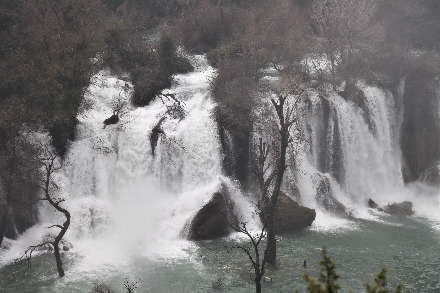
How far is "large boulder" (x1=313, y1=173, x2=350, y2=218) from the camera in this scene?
26.8 metres

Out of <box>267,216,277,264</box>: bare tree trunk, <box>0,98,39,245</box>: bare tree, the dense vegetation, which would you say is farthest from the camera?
the dense vegetation

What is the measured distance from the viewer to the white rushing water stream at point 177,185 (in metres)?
19.7

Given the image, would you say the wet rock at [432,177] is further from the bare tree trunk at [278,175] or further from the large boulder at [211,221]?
the bare tree trunk at [278,175]

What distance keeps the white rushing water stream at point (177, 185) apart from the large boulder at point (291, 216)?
0.64m

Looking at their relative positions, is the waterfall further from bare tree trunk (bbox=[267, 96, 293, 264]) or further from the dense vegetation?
bare tree trunk (bbox=[267, 96, 293, 264])

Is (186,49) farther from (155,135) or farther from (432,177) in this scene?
(432,177)

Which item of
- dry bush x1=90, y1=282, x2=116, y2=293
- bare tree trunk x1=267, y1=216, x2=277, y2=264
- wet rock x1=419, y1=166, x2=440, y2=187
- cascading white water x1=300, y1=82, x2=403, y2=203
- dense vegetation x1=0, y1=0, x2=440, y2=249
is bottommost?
dry bush x1=90, y1=282, x2=116, y2=293

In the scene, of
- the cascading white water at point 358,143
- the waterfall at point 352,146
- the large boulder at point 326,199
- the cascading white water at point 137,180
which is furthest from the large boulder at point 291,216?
the cascading white water at point 358,143

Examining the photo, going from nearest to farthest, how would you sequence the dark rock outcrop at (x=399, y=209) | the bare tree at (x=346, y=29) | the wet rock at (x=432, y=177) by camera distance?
the dark rock outcrop at (x=399, y=209), the wet rock at (x=432, y=177), the bare tree at (x=346, y=29)

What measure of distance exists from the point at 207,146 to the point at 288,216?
247 inches

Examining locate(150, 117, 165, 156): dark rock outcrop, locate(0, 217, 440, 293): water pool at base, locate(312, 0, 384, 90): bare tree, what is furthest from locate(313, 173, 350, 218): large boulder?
locate(312, 0, 384, 90): bare tree

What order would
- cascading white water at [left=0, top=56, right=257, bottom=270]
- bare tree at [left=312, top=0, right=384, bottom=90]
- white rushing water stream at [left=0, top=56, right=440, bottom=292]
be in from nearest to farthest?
white rushing water stream at [left=0, top=56, right=440, bottom=292], cascading white water at [left=0, top=56, right=257, bottom=270], bare tree at [left=312, top=0, right=384, bottom=90]

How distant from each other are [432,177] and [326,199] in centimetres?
877

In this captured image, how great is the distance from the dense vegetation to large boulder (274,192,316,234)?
11.2ft
